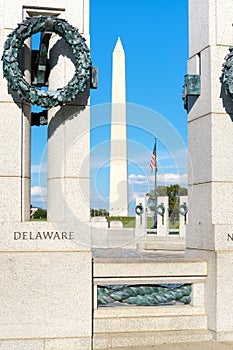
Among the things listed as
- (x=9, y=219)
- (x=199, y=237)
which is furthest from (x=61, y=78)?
(x=199, y=237)

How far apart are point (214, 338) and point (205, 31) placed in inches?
181

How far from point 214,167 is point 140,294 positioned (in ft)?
7.15

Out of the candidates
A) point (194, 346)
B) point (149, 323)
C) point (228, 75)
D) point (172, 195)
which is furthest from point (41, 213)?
point (172, 195)

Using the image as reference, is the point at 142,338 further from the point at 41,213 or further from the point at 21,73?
the point at 41,213

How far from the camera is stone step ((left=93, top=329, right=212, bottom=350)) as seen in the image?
288 inches

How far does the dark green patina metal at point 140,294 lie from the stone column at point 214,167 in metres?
0.50

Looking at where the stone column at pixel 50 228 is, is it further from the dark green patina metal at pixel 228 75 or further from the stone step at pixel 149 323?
the dark green patina metal at pixel 228 75

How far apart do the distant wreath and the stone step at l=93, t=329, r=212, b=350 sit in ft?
10.9

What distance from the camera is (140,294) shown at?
7902 millimetres

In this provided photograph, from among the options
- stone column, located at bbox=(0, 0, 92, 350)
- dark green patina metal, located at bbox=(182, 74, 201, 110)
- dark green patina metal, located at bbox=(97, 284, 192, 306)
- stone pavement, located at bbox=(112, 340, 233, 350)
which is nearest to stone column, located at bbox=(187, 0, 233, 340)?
dark green patina metal, located at bbox=(182, 74, 201, 110)

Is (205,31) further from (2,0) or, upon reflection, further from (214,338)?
(214,338)

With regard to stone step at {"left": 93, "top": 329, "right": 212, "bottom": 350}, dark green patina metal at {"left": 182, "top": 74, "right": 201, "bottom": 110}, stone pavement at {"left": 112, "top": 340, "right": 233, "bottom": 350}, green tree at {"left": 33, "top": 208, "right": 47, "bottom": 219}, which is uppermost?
dark green patina metal at {"left": 182, "top": 74, "right": 201, "bottom": 110}

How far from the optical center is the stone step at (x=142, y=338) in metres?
7.32

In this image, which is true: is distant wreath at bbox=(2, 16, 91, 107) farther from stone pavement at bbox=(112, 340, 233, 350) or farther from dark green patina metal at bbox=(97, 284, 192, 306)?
stone pavement at bbox=(112, 340, 233, 350)
